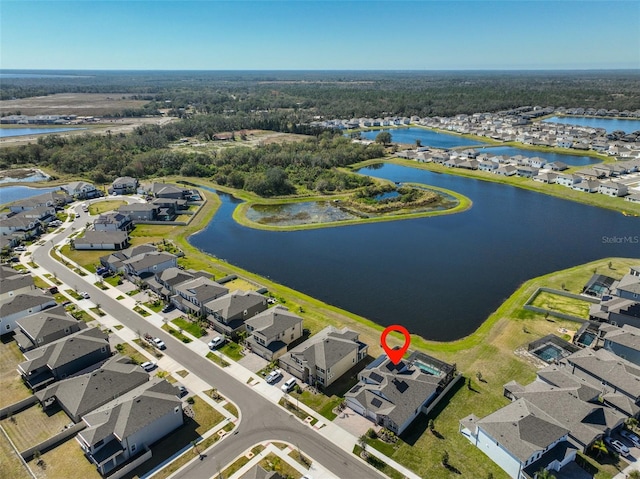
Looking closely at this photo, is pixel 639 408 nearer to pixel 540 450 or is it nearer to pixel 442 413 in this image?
pixel 540 450

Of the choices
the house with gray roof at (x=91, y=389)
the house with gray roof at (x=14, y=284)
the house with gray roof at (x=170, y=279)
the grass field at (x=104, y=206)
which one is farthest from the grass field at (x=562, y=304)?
the grass field at (x=104, y=206)

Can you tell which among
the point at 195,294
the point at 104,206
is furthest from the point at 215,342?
the point at 104,206

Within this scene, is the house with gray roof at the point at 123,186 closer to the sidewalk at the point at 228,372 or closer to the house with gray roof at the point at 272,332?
the sidewalk at the point at 228,372

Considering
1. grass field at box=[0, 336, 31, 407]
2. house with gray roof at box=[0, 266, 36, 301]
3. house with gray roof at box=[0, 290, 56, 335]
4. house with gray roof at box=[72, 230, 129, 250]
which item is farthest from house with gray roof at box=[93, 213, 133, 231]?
grass field at box=[0, 336, 31, 407]

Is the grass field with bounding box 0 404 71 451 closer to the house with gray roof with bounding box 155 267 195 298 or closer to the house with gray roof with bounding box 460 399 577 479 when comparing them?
the house with gray roof with bounding box 155 267 195 298

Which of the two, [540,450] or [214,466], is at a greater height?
[540,450]

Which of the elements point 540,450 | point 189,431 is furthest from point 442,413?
point 189,431
